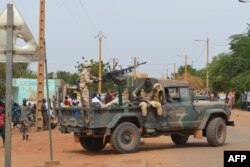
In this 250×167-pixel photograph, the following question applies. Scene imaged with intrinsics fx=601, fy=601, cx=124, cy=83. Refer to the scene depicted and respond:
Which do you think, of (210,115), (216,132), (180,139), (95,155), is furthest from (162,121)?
(95,155)

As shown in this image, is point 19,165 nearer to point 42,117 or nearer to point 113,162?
point 113,162

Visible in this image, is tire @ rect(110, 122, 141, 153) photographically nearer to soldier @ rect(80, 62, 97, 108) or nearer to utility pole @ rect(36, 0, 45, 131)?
soldier @ rect(80, 62, 97, 108)

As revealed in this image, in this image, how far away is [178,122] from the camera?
18.0m

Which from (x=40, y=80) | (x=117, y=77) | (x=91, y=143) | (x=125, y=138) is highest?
(x=40, y=80)

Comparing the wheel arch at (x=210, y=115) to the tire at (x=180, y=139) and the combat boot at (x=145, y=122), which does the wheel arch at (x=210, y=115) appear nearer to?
the tire at (x=180, y=139)

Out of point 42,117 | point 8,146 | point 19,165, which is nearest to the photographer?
point 8,146

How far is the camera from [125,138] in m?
17.0

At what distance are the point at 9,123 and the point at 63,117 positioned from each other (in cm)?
997

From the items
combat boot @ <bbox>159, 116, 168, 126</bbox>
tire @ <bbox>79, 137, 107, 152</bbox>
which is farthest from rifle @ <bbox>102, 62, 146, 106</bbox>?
tire @ <bbox>79, 137, 107, 152</bbox>

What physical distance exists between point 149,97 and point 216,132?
238cm

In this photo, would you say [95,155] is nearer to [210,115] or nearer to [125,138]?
[125,138]

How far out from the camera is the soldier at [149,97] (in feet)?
57.0

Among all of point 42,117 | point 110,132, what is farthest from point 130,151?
point 42,117

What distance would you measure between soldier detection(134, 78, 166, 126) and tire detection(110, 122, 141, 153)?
1.97 ft
